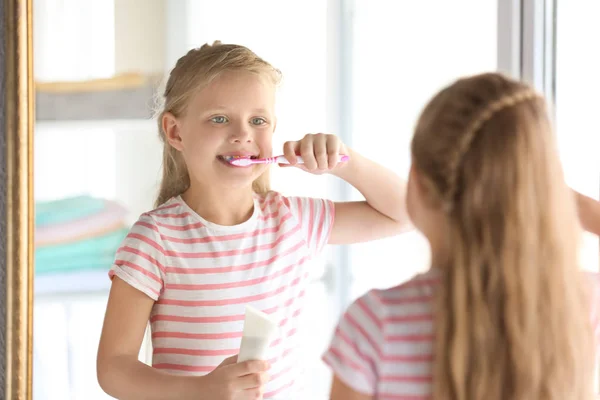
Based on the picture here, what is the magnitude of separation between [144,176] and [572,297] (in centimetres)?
85

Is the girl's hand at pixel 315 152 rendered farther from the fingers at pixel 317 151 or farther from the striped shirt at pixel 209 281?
the striped shirt at pixel 209 281

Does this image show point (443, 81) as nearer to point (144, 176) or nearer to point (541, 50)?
point (541, 50)

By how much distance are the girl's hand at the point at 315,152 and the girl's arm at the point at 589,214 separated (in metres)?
0.32

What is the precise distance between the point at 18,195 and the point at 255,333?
65 cm

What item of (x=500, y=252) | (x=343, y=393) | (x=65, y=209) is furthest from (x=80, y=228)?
(x=500, y=252)

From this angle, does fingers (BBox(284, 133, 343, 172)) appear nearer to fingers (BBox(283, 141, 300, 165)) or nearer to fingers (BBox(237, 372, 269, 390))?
fingers (BBox(283, 141, 300, 165))

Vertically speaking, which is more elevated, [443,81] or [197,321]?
[443,81]

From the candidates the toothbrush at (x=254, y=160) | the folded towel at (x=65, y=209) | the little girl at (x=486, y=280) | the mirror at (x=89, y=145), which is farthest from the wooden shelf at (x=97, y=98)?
the little girl at (x=486, y=280)

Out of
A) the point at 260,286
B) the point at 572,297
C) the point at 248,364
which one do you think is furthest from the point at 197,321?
the point at 572,297

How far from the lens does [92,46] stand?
127 centimetres

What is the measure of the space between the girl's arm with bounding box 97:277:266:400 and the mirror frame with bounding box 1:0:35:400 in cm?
38

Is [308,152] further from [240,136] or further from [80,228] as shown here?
[80,228]

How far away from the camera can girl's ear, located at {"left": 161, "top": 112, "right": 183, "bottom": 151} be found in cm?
104

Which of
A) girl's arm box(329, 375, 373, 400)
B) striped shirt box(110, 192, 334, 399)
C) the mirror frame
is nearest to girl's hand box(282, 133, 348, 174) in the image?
striped shirt box(110, 192, 334, 399)
